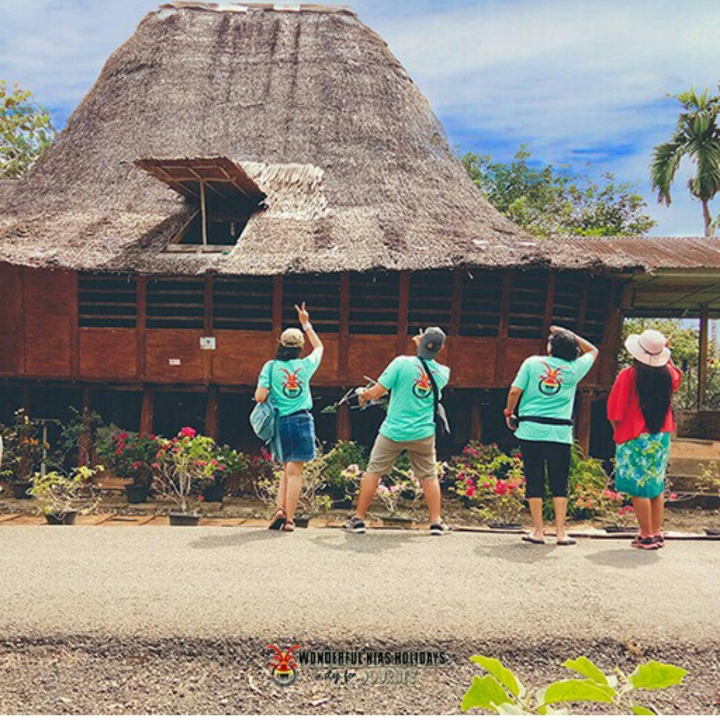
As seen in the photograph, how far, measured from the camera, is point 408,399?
6488mm

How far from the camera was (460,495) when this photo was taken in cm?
1121

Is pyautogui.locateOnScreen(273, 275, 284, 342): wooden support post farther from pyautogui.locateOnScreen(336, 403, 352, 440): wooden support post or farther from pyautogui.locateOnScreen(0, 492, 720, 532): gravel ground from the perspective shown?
pyautogui.locateOnScreen(0, 492, 720, 532): gravel ground

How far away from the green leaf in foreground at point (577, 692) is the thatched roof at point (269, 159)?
9.36 metres

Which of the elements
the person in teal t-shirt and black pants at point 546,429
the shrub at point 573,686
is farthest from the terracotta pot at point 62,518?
the shrub at point 573,686

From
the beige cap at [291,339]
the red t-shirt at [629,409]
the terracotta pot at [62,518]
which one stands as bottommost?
the terracotta pot at [62,518]

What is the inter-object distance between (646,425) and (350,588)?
296 cm

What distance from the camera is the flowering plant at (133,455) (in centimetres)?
1095

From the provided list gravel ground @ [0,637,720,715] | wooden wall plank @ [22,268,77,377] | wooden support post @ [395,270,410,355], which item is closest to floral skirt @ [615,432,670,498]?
gravel ground @ [0,637,720,715]

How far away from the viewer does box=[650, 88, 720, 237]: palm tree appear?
25.7 meters

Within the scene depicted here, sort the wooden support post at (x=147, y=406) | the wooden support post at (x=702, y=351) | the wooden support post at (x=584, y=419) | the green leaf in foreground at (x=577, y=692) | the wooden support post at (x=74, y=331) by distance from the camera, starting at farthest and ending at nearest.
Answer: the wooden support post at (x=702, y=351) < the wooden support post at (x=584, y=419) < the wooden support post at (x=147, y=406) < the wooden support post at (x=74, y=331) < the green leaf in foreground at (x=577, y=692)

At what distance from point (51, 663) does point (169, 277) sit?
27.5 ft

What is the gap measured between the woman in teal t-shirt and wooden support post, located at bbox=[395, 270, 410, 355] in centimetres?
524

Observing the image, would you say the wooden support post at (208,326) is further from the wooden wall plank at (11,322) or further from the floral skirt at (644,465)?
the floral skirt at (644,465)

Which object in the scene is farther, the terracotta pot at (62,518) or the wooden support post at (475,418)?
the wooden support post at (475,418)
